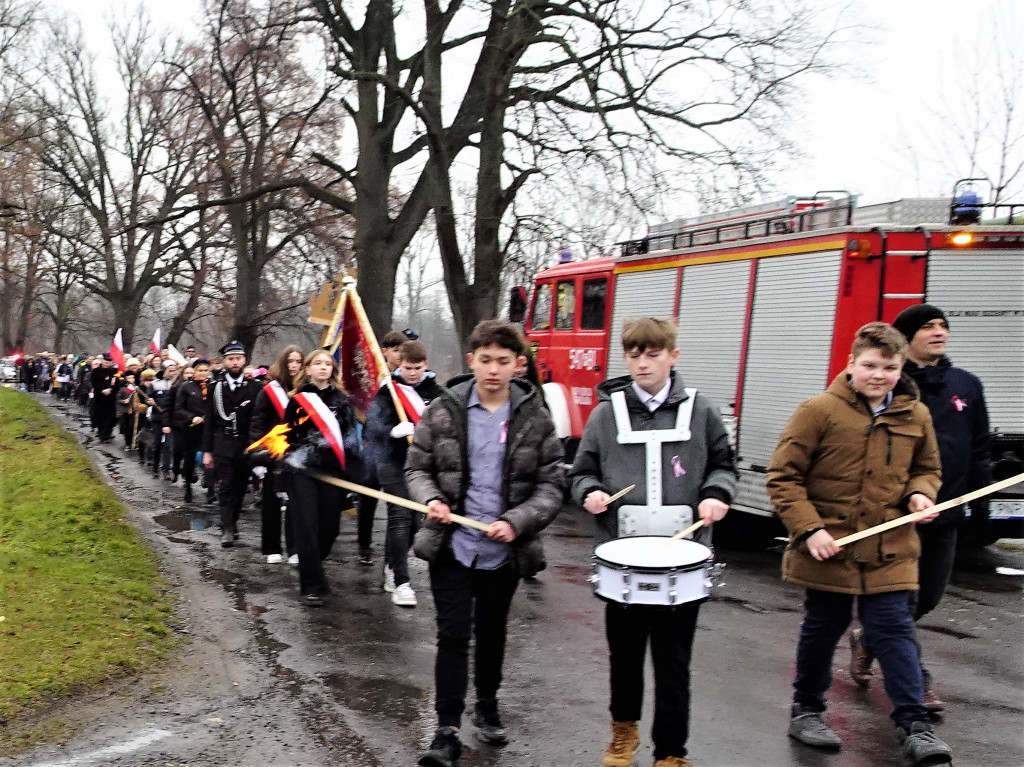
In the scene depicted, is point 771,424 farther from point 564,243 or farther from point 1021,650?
point 564,243

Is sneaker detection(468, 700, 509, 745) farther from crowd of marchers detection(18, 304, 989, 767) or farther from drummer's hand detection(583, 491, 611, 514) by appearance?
drummer's hand detection(583, 491, 611, 514)

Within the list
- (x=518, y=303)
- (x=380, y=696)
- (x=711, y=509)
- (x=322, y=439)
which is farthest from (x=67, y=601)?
(x=518, y=303)

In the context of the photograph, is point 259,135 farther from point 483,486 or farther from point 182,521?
point 483,486

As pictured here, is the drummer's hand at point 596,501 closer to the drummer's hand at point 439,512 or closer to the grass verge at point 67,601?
the drummer's hand at point 439,512

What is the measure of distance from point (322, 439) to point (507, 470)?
3.46 meters

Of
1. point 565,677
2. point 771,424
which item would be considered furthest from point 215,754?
point 771,424

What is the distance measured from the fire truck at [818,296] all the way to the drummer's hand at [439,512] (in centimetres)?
604

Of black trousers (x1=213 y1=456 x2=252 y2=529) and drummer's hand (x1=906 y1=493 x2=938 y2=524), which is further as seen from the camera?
black trousers (x1=213 y1=456 x2=252 y2=529)

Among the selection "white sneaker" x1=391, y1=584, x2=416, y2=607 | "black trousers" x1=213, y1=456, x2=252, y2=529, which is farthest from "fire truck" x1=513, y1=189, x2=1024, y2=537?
"black trousers" x1=213, y1=456, x2=252, y2=529

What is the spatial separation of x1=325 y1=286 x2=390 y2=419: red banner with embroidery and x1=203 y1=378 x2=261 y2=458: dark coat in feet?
6.11

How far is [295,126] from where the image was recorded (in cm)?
2611

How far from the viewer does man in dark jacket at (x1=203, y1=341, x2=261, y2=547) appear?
10883mm

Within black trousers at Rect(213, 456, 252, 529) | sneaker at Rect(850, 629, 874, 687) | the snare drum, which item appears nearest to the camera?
the snare drum

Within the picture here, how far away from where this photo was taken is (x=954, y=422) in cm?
554
